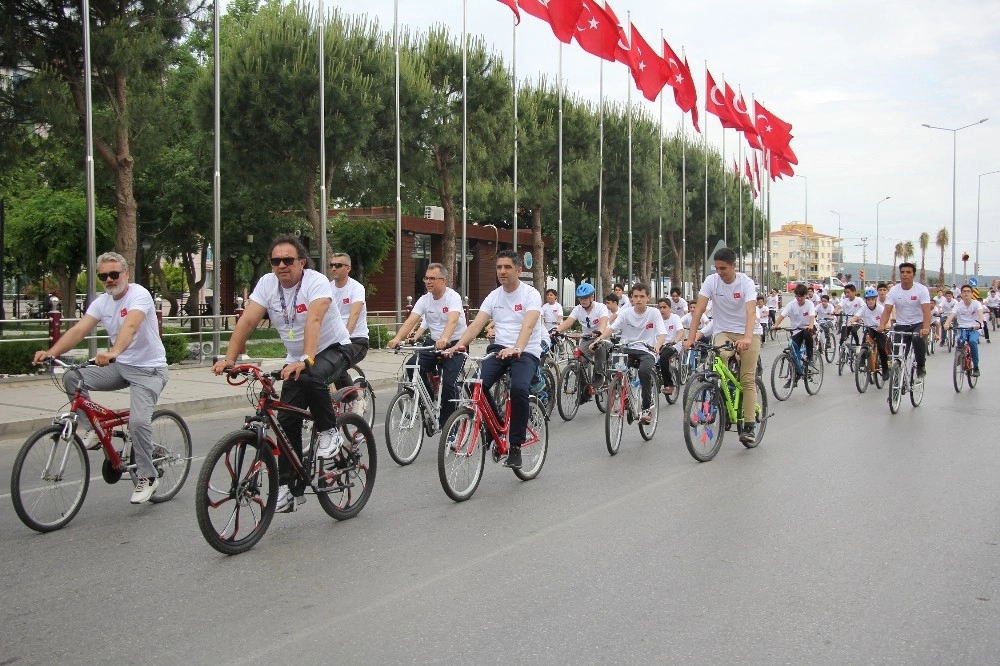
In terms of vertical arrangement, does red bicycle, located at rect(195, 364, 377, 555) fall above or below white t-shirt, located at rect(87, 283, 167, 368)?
below

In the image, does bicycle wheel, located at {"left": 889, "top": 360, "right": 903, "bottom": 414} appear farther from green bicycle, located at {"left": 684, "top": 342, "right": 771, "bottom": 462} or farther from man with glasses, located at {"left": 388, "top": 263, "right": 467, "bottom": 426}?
man with glasses, located at {"left": 388, "top": 263, "right": 467, "bottom": 426}

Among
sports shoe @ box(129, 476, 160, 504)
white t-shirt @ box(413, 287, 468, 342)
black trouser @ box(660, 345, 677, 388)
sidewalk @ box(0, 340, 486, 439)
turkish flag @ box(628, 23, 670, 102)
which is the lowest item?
sidewalk @ box(0, 340, 486, 439)

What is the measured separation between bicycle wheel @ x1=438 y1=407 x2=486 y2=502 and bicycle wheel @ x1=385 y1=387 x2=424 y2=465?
1.61m

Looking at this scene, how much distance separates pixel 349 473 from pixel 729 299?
4.79m

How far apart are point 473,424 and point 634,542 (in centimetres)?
169

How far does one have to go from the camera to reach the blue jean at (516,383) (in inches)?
304

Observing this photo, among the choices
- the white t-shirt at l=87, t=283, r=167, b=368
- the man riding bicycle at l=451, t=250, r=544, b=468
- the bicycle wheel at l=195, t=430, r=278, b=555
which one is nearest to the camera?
the bicycle wheel at l=195, t=430, r=278, b=555

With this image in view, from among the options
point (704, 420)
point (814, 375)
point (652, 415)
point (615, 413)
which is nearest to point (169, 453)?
point (615, 413)

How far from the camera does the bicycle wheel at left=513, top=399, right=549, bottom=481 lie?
8141mm

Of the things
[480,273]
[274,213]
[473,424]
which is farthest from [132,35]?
[480,273]

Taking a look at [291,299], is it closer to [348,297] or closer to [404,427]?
[404,427]

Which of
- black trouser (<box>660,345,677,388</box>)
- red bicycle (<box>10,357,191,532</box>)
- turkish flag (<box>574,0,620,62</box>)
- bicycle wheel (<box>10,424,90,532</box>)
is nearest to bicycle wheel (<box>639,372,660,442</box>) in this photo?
black trouser (<box>660,345,677,388</box>)

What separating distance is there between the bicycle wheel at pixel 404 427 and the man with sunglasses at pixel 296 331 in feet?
8.56

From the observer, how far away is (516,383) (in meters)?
7.77
